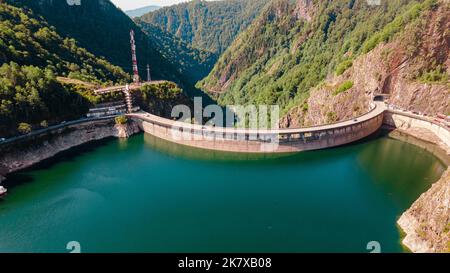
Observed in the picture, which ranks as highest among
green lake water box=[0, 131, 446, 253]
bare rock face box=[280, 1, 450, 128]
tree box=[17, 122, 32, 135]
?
bare rock face box=[280, 1, 450, 128]

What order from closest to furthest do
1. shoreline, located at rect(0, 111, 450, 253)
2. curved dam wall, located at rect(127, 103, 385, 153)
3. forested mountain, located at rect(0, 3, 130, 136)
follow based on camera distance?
shoreline, located at rect(0, 111, 450, 253) < forested mountain, located at rect(0, 3, 130, 136) < curved dam wall, located at rect(127, 103, 385, 153)

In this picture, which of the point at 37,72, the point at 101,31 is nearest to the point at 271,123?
the point at 37,72

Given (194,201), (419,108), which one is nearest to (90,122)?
(194,201)

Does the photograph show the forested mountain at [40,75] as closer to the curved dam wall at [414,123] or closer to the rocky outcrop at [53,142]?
the rocky outcrop at [53,142]

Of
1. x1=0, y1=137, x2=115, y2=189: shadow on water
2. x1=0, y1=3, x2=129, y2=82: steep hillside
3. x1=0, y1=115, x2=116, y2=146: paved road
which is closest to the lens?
x1=0, y1=137, x2=115, y2=189: shadow on water

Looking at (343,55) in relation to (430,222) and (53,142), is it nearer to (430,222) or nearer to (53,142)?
(430,222)

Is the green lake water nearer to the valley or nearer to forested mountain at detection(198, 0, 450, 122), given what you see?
the valley

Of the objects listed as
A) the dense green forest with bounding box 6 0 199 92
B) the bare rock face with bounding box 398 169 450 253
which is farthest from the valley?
the dense green forest with bounding box 6 0 199 92

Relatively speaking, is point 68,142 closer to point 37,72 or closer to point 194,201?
point 37,72
